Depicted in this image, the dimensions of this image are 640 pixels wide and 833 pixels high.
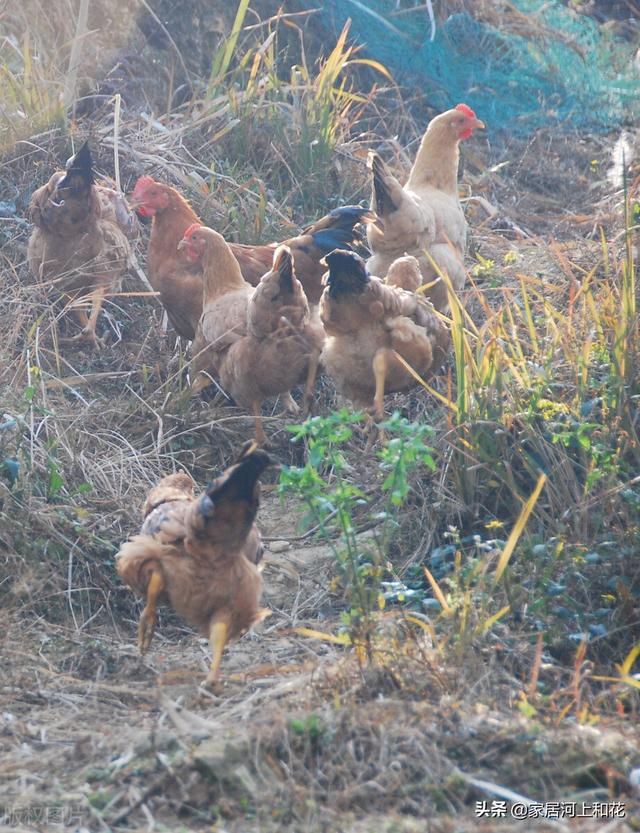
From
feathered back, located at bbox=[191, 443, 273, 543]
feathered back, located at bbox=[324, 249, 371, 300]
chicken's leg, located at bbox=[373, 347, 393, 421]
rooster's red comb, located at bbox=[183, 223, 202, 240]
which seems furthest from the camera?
rooster's red comb, located at bbox=[183, 223, 202, 240]

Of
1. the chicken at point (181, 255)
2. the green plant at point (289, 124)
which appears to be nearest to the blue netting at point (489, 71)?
the green plant at point (289, 124)

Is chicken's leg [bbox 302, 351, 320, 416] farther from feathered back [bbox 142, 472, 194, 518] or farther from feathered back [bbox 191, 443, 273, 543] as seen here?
feathered back [bbox 191, 443, 273, 543]

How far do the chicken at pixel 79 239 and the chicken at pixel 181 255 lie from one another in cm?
21

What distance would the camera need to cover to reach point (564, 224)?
8.02 meters

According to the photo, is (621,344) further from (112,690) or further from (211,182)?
(211,182)

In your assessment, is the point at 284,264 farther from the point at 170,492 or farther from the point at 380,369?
the point at 170,492

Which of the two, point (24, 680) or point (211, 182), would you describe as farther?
point (211, 182)

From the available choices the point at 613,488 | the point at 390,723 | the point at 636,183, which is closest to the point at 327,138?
the point at 636,183

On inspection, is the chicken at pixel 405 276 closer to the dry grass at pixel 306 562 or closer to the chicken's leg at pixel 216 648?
the dry grass at pixel 306 562

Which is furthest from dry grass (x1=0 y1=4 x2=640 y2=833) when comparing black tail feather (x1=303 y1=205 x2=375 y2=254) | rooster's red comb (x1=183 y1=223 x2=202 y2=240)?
black tail feather (x1=303 y1=205 x2=375 y2=254)

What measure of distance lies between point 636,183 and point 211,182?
9.53 ft

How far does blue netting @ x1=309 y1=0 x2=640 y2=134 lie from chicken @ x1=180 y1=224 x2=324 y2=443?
13.1 feet

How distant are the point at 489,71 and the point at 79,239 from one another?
4554 millimetres

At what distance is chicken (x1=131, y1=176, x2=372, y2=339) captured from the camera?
614 cm
